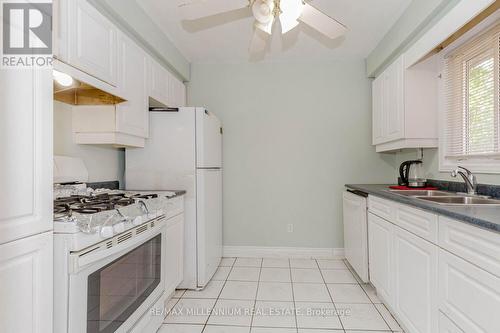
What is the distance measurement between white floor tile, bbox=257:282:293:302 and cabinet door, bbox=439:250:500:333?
1.30 metres

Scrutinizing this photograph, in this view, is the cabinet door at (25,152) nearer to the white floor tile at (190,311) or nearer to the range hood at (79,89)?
the range hood at (79,89)

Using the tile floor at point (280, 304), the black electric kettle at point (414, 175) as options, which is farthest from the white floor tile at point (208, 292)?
the black electric kettle at point (414, 175)

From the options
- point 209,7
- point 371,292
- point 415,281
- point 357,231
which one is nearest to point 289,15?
point 209,7

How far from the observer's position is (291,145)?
11.4ft

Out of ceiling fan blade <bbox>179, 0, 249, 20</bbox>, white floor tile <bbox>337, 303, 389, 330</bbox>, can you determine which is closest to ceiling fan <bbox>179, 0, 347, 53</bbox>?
ceiling fan blade <bbox>179, 0, 249, 20</bbox>

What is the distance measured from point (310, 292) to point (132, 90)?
91.6 inches

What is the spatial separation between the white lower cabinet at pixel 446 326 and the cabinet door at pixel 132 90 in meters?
2.30

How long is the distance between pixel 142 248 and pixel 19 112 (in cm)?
102

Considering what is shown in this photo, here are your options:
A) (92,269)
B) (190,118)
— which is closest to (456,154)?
(190,118)

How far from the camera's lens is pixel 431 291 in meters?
1.49

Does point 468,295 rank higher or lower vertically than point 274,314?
higher

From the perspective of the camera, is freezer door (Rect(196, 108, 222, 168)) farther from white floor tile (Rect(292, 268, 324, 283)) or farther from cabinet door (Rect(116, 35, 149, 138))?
white floor tile (Rect(292, 268, 324, 283))

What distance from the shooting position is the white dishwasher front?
2512 mm

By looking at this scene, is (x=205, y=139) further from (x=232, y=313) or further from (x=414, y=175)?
(x=414, y=175)
